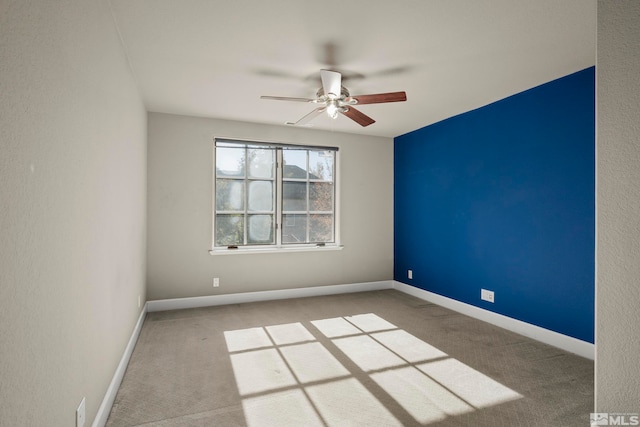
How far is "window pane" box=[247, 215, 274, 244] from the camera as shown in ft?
15.8

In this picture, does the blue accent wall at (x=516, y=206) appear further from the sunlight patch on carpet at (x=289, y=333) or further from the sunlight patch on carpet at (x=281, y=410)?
the sunlight patch on carpet at (x=281, y=410)

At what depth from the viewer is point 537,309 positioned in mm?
3342

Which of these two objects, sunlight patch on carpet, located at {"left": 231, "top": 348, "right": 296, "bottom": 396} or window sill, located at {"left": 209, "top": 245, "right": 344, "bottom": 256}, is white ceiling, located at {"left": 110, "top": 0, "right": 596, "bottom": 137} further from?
sunlight patch on carpet, located at {"left": 231, "top": 348, "right": 296, "bottom": 396}

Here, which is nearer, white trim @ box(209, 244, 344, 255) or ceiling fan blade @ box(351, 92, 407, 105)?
ceiling fan blade @ box(351, 92, 407, 105)

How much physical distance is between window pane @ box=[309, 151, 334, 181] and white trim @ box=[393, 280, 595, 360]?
218 centimetres

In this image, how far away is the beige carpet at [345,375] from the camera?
209 cm

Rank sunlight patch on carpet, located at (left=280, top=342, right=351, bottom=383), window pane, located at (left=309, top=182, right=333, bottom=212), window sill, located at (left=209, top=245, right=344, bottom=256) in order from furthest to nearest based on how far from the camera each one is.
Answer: window pane, located at (left=309, top=182, right=333, bottom=212) < window sill, located at (left=209, top=245, right=344, bottom=256) < sunlight patch on carpet, located at (left=280, top=342, right=351, bottom=383)

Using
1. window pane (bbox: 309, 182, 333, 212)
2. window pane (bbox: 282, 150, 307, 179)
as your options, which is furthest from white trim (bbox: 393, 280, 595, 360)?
window pane (bbox: 282, 150, 307, 179)

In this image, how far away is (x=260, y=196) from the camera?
4.84m

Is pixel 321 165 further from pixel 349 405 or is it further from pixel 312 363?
pixel 349 405

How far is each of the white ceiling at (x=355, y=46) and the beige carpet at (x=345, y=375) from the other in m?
2.48

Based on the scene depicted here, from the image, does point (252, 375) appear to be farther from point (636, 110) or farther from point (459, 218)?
point (459, 218)

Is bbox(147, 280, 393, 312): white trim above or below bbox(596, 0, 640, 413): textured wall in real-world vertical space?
below

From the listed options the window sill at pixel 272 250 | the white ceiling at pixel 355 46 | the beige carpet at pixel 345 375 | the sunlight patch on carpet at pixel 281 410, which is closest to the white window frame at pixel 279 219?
the window sill at pixel 272 250
